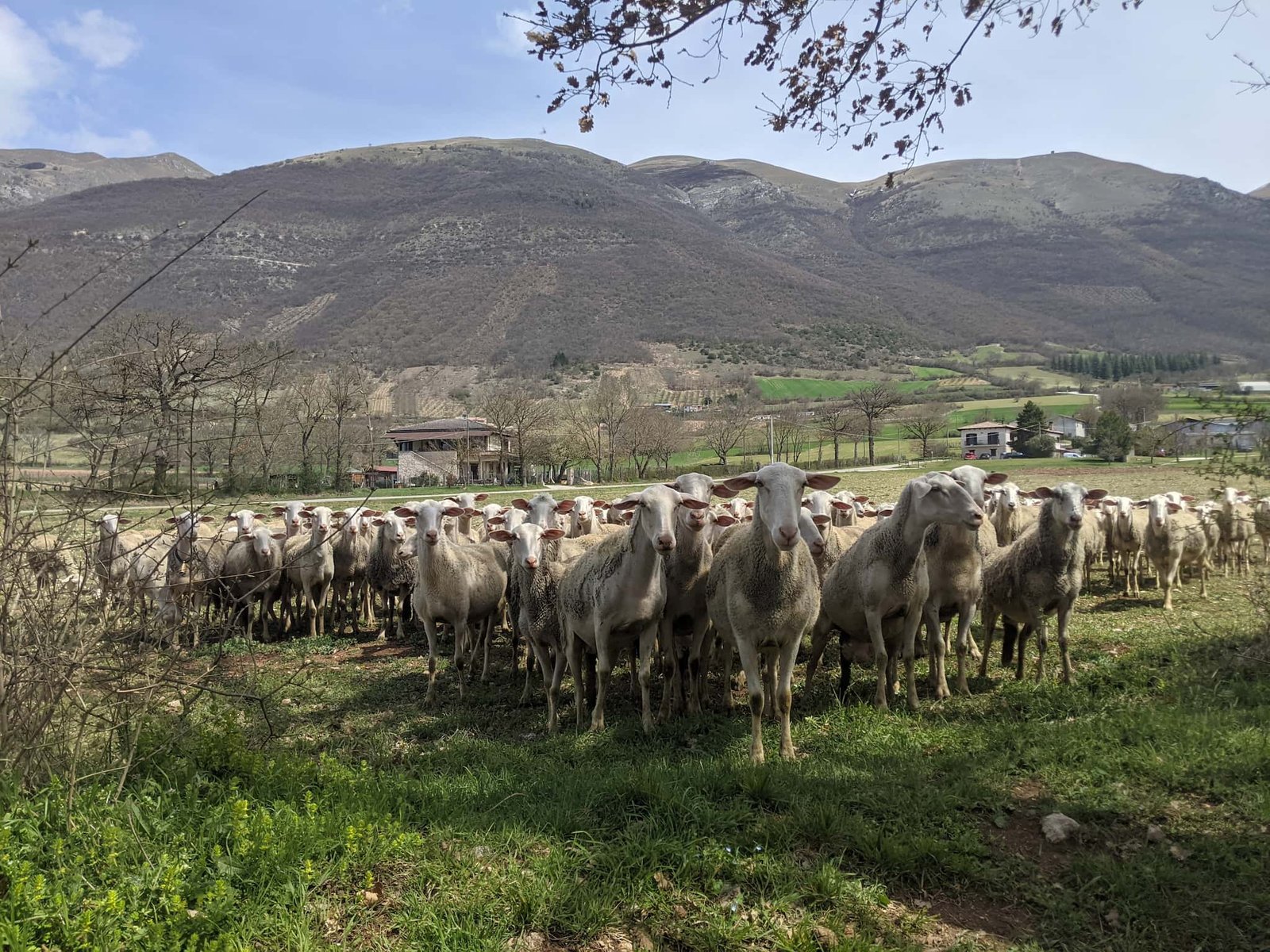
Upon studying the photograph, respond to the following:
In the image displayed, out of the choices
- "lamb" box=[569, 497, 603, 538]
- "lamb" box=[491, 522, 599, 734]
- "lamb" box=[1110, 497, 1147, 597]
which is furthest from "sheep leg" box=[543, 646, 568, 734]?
"lamb" box=[1110, 497, 1147, 597]

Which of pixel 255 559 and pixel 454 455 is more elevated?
pixel 454 455

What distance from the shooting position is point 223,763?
5168 mm

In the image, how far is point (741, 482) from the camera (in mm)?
7254


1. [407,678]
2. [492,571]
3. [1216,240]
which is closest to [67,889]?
[407,678]

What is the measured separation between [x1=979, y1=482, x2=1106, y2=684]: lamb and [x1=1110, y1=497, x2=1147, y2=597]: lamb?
299 inches

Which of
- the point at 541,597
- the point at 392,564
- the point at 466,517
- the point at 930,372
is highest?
the point at 930,372

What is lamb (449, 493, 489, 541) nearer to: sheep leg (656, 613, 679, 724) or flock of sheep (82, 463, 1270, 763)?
flock of sheep (82, 463, 1270, 763)

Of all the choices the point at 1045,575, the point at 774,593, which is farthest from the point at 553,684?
the point at 1045,575

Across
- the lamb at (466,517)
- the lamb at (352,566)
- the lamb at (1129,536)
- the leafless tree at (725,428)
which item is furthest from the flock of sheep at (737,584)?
the leafless tree at (725,428)

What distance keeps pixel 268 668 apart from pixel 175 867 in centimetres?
725

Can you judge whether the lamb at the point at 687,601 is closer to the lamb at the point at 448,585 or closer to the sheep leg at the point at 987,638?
the lamb at the point at 448,585

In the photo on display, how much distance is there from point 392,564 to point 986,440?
6944 cm

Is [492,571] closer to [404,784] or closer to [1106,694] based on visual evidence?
[404,784]

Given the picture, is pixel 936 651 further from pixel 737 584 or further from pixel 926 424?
pixel 926 424
